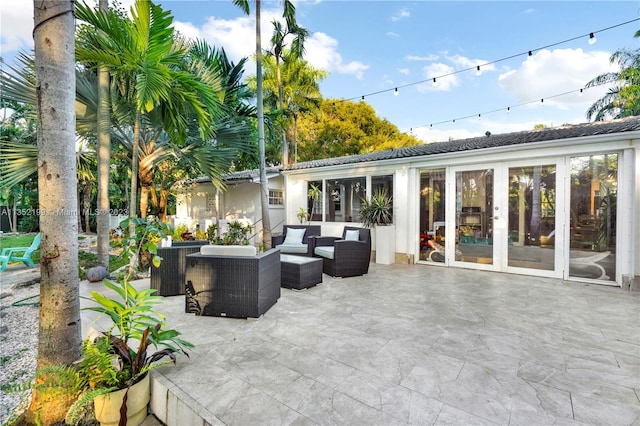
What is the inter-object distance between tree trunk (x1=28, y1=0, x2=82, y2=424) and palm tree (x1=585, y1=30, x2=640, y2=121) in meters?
17.6

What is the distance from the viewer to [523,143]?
545cm

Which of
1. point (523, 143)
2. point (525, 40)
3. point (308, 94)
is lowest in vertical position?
point (523, 143)

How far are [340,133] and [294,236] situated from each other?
15.2 m

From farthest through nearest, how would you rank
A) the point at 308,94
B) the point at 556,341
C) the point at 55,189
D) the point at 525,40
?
the point at 308,94, the point at 525,40, the point at 556,341, the point at 55,189

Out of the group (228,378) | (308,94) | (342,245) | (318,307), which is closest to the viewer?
(228,378)

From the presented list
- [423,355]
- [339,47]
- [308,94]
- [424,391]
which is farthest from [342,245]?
[308,94]

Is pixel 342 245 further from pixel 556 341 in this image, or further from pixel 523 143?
pixel 523 143

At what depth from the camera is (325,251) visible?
591 cm

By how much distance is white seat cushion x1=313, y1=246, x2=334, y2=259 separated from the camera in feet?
19.0

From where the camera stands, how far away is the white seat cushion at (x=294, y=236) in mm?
6566

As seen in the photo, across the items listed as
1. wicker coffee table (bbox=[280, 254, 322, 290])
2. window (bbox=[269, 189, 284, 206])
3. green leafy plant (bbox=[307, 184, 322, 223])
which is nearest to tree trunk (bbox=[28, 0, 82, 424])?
wicker coffee table (bbox=[280, 254, 322, 290])

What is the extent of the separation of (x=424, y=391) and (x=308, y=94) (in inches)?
653

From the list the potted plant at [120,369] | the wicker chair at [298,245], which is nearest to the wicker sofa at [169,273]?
the potted plant at [120,369]

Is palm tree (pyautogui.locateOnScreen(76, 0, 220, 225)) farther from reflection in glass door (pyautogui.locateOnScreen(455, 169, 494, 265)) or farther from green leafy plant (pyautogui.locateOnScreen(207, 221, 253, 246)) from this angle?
reflection in glass door (pyautogui.locateOnScreen(455, 169, 494, 265))
